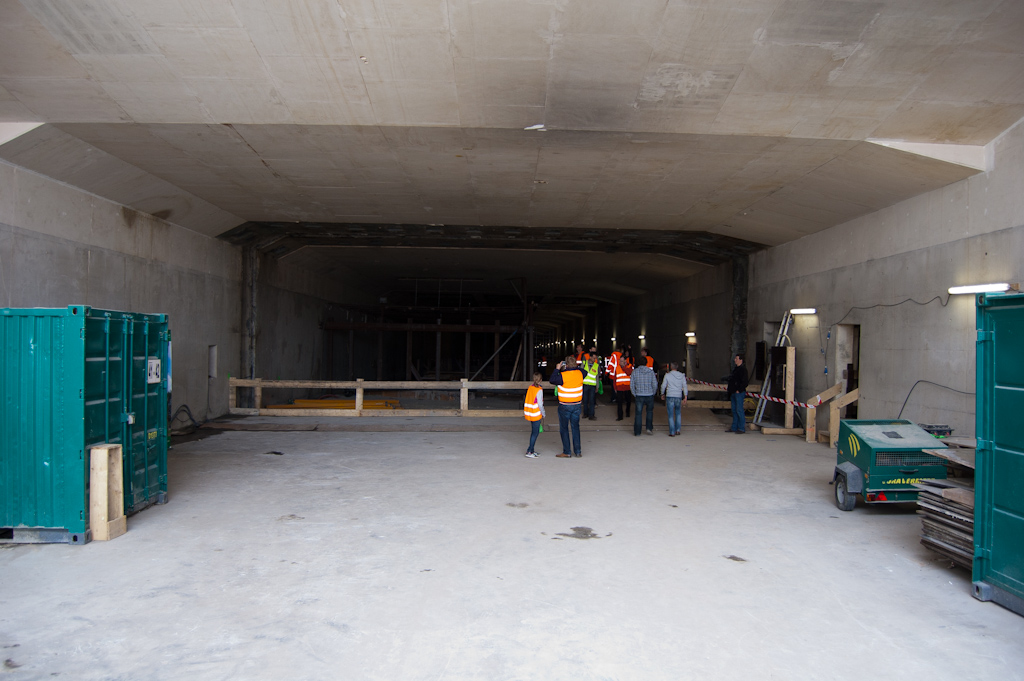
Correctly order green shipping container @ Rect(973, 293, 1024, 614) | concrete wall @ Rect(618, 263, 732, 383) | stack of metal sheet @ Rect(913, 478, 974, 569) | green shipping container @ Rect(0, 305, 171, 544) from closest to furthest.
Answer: green shipping container @ Rect(973, 293, 1024, 614) → stack of metal sheet @ Rect(913, 478, 974, 569) → green shipping container @ Rect(0, 305, 171, 544) → concrete wall @ Rect(618, 263, 732, 383)

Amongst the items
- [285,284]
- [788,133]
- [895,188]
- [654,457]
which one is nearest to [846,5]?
[788,133]

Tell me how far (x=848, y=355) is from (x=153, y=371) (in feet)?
38.6

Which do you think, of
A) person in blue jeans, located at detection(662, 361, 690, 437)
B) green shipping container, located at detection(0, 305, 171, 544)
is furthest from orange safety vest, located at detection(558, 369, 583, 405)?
green shipping container, located at detection(0, 305, 171, 544)

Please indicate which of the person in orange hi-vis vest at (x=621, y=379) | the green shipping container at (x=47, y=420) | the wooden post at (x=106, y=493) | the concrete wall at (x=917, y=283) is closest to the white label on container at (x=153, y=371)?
the green shipping container at (x=47, y=420)

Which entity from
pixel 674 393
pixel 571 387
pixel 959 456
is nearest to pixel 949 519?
pixel 959 456

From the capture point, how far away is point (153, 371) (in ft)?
23.2

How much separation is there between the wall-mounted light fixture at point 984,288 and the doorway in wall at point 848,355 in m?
3.21

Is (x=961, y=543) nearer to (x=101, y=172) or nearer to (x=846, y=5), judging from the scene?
(x=846, y=5)

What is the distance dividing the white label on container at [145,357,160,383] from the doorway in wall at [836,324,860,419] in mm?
11497

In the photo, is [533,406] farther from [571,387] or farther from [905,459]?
[905,459]

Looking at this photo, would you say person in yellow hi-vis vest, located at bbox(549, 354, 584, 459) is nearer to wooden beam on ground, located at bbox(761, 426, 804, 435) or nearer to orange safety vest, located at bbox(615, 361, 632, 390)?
orange safety vest, located at bbox(615, 361, 632, 390)

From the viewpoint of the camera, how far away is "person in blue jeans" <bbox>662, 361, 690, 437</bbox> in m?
12.5

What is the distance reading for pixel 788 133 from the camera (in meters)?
8.36

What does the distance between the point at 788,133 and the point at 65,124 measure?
930cm
